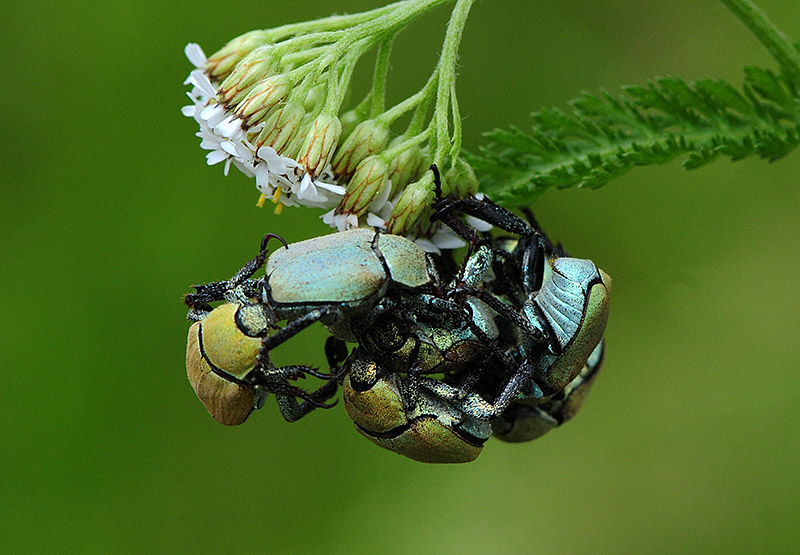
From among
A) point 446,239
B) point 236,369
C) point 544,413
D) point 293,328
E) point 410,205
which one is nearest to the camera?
point 293,328

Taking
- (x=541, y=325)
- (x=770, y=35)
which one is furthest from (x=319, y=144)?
(x=770, y=35)

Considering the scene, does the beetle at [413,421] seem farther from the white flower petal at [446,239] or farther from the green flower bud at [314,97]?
the green flower bud at [314,97]

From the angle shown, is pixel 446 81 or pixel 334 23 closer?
pixel 446 81

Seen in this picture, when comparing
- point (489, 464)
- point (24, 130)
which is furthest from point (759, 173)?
point (24, 130)

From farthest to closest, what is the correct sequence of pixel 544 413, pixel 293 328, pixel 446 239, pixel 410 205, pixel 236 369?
pixel 544 413
pixel 446 239
pixel 410 205
pixel 236 369
pixel 293 328

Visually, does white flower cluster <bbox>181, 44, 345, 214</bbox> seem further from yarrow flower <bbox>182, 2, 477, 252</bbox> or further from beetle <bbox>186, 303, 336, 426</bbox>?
beetle <bbox>186, 303, 336, 426</bbox>

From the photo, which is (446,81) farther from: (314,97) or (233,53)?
(233,53)

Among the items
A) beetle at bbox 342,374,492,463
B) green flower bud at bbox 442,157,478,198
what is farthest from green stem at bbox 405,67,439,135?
beetle at bbox 342,374,492,463
